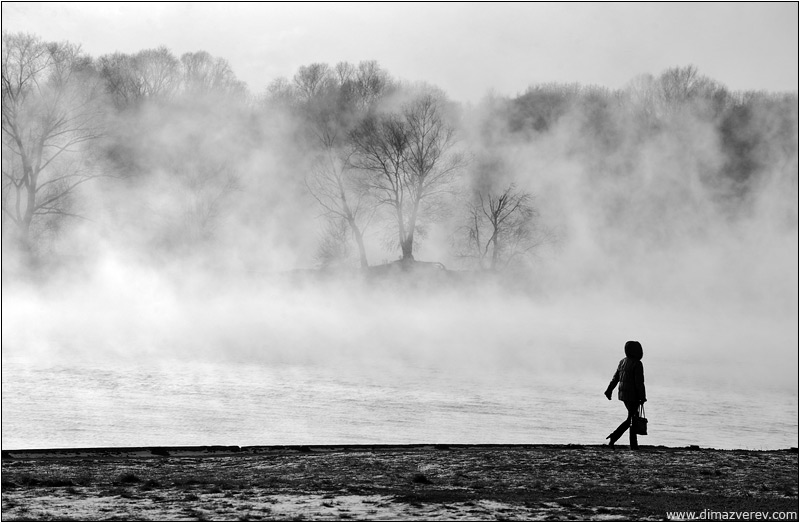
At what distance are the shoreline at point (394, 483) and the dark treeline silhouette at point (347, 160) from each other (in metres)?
30.6

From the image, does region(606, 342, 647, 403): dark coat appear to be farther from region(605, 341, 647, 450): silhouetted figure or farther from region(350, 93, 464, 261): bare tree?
region(350, 93, 464, 261): bare tree

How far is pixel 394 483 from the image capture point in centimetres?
891

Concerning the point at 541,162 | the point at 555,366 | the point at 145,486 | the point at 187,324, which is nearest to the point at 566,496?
the point at 145,486

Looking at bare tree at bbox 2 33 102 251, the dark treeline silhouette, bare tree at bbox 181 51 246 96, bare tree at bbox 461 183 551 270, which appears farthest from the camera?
bare tree at bbox 461 183 551 270

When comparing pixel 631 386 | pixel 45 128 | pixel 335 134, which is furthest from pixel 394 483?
pixel 335 134

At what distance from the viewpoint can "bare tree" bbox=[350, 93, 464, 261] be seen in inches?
1716

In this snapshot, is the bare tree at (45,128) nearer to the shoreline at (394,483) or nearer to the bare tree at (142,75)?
the bare tree at (142,75)

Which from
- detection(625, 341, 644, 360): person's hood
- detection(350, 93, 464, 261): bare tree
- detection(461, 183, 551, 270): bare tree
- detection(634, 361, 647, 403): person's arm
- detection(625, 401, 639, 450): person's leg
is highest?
detection(350, 93, 464, 261): bare tree

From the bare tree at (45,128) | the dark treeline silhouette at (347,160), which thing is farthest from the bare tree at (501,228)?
the bare tree at (45,128)

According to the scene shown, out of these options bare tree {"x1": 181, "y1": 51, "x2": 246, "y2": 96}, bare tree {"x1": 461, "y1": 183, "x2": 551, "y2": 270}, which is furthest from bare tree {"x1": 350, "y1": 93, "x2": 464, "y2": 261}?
bare tree {"x1": 181, "y1": 51, "x2": 246, "y2": 96}

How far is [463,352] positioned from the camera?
30.5m

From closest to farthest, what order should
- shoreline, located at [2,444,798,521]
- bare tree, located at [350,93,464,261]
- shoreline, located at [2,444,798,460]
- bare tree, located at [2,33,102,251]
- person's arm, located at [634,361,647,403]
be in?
shoreline, located at [2,444,798,521], shoreline, located at [2,444,798,460], person's arm, located at [634,361,647,403], bare tree, located at [2,33,102,251], bare tree, located at [350,93,464,261]

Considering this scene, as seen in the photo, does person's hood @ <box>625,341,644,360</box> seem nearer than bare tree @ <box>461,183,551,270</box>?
Yes

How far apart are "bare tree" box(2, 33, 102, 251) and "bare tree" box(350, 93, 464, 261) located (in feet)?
32.9
